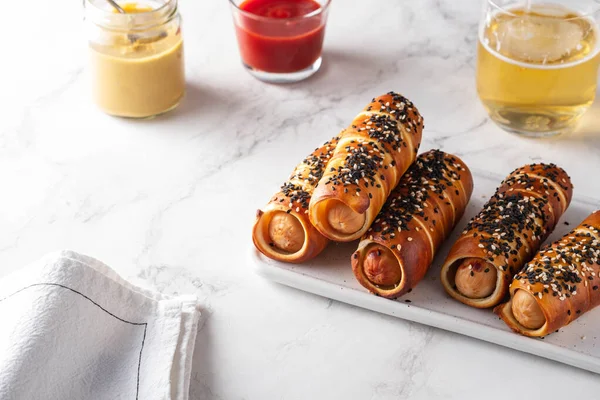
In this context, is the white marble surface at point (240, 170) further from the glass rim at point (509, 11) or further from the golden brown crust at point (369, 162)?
the glass rim at point (509, 11)

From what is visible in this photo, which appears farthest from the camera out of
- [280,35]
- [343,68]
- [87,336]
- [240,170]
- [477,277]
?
[343,68]

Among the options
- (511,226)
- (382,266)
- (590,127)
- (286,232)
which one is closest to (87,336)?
(286,232)

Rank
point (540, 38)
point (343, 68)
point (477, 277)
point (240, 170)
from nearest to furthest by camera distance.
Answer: point (477, 277), point (540, 38), point (240, 170), point (343, 68)

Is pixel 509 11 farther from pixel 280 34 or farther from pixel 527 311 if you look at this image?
pixel 527 311

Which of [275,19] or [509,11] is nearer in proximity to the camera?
[509,11]

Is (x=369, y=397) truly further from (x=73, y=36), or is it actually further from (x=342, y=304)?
(x=73, y=36)

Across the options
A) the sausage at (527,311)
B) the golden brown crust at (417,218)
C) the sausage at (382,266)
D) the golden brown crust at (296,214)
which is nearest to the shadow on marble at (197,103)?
the golden brown crust at (296,214)

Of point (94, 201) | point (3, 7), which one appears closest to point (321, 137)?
point (94, 201)
